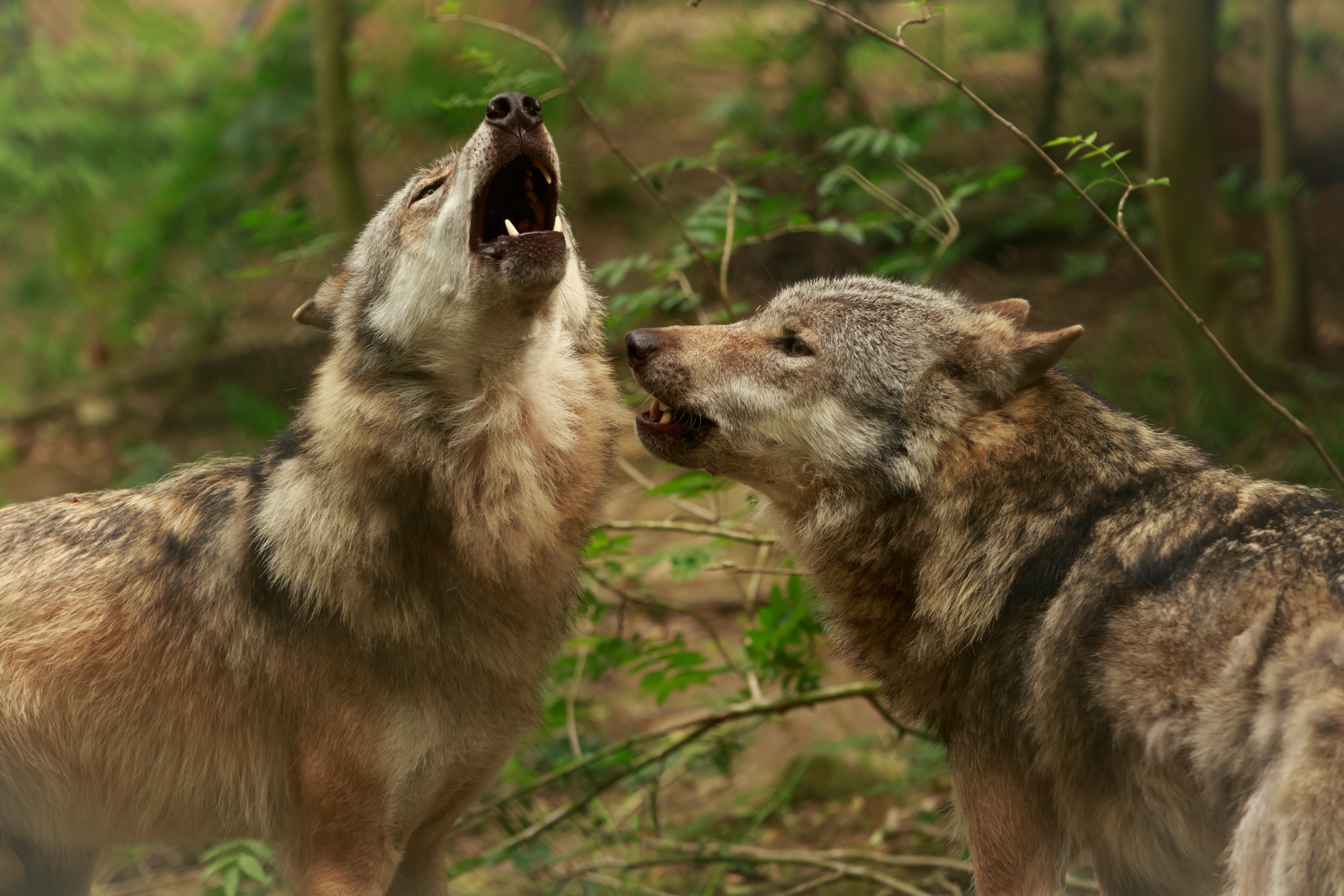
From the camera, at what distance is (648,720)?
6891mm

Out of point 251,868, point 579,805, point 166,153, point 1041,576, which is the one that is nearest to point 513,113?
point 1041,576

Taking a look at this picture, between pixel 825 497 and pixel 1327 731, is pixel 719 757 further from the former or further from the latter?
pixel 1327 731

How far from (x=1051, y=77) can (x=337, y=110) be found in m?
6.17

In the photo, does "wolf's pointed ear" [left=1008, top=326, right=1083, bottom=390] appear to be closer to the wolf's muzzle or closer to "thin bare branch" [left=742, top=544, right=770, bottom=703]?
the wolf's muzzle

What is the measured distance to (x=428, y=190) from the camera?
3.68 m

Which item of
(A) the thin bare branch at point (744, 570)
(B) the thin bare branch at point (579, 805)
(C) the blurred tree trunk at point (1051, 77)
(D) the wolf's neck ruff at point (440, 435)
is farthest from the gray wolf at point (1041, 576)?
(C) the blurred tree trunk at point (1051, 77)

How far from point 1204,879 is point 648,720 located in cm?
423

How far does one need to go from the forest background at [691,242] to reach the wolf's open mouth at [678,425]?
0.74 meters

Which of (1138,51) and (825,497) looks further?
(1138,51)

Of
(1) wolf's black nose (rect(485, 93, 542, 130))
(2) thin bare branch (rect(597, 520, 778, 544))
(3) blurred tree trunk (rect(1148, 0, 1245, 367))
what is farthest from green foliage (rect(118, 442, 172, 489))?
(3) blurred tree trunk (rect(1148, 0, 1245, 367))

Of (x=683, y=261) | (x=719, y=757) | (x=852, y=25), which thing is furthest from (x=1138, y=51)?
(x=719, y=757)

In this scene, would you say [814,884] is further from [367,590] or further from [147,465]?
[147,465]

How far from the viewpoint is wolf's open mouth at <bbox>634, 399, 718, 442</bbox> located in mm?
3514

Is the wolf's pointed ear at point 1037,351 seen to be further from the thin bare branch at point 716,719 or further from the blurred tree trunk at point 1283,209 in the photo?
the blurred tree trunk at point 1283,209
